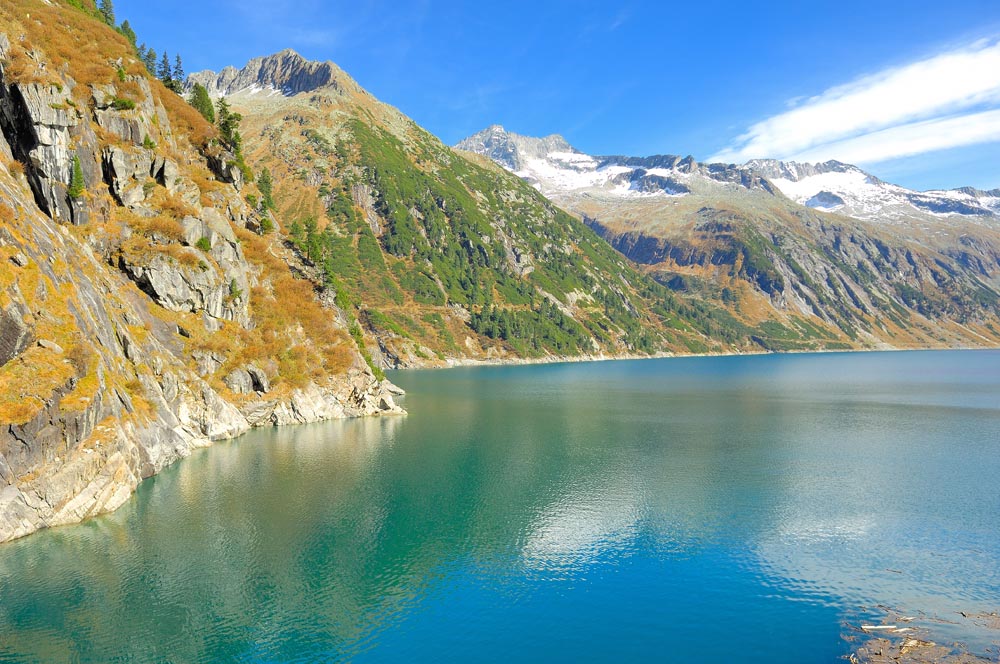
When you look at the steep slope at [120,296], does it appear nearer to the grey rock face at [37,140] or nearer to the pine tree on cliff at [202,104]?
the grey rock face at [37,140]

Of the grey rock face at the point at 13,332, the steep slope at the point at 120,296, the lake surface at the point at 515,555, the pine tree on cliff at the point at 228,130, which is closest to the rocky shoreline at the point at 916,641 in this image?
the lake surface at the point at 515,555

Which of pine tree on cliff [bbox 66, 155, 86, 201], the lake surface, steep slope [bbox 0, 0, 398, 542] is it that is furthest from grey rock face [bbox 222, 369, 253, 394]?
pine tree on cliff [bbox 66, 155, 86, 201]

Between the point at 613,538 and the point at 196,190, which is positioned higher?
the point at 196,190

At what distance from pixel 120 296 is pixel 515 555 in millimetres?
68586

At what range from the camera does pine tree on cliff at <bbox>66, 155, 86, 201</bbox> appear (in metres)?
83.8

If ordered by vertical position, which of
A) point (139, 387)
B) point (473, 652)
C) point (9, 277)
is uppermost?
point (9, 277)

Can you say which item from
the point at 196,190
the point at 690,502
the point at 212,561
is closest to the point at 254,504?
the point at 212,561

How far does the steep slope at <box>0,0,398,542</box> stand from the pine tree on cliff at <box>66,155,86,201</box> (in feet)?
2.04

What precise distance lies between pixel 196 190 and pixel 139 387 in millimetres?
49767

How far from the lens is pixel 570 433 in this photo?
102000 mm

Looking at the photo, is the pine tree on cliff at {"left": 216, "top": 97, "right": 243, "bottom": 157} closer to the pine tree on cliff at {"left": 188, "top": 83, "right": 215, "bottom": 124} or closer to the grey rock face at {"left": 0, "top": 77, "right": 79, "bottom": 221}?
the pine tree on cliff at {"left": 188, "top": 83, "right": 215, "bottom": 124}

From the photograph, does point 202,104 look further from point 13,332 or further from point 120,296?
point 13,332

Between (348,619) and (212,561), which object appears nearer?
(348,619)

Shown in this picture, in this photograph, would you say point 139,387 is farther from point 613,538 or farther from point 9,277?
point 613,538
